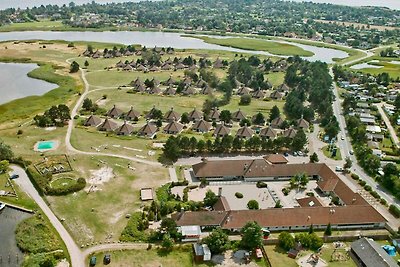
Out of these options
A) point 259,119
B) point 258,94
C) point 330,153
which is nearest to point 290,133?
point 330,153

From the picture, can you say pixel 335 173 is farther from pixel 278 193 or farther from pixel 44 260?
pixel 44 260

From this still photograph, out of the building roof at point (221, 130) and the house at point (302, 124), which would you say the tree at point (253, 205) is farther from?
the house at point (302, 124)

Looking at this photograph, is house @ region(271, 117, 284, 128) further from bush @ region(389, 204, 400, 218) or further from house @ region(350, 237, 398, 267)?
house @ region(350, 237, 398, 267)

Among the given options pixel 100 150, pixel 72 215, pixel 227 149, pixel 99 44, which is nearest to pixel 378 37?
pixel 99 44

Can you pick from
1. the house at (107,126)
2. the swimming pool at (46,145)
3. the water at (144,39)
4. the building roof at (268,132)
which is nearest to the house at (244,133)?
the building roof at (268,132)

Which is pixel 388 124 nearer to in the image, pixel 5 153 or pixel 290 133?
pixel 290 133

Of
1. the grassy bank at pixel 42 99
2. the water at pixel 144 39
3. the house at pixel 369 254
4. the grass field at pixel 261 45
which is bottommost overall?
the water at pixel 144 39

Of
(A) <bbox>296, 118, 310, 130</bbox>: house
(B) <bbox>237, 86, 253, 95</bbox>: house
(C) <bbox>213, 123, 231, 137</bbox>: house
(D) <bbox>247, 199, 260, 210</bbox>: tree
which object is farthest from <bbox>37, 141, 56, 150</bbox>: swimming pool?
(B) <bbox>237, 86, 253, 95</bbox>: house
